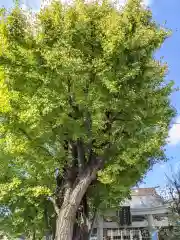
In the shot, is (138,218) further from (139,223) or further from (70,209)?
(70,209)

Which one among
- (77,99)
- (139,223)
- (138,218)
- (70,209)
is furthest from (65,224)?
(138,218)

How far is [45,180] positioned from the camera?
824 cm

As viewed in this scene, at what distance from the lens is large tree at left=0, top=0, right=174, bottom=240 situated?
7168mm

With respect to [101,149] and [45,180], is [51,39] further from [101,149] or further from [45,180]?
[45,180]

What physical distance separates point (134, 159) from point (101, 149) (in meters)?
1.12

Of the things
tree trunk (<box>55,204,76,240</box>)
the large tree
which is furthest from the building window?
tree trunk (<box>55,204,76,240</box>)

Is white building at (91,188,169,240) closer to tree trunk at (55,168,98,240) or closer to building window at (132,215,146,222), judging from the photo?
building window at (132,215,146,222)

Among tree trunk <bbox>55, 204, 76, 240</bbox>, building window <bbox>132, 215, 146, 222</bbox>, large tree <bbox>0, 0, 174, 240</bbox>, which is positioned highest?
large tree <bbox>0, 0, 174, 240</bbox>

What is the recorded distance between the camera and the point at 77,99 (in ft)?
23.9

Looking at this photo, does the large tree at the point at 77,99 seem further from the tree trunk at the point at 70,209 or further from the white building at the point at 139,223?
the white building at the point at 139,223

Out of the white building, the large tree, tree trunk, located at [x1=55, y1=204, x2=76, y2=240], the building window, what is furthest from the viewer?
the building window

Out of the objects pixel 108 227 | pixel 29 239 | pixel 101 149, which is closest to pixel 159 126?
pixel 101 149

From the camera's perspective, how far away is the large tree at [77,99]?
7.17 m

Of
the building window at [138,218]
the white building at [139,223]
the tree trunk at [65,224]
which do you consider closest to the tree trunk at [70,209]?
the tree trunk at [65,224]
